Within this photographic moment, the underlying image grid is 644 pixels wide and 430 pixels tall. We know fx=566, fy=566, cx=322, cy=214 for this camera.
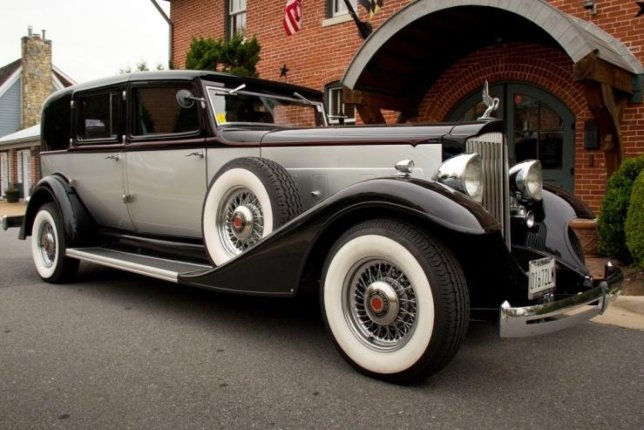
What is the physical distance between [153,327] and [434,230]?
83.0 inches

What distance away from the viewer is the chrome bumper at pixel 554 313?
2510 millimetres

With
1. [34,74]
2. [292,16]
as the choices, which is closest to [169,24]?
[292,16]

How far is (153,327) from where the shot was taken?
3803mm

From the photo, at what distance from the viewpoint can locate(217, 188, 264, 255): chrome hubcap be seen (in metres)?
3.69

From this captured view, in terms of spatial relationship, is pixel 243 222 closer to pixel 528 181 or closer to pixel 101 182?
pixel 528 181

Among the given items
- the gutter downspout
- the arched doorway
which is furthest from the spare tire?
the gutter downspout

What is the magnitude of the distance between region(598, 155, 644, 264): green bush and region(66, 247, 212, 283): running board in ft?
13.0

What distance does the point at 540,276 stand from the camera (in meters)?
2.95

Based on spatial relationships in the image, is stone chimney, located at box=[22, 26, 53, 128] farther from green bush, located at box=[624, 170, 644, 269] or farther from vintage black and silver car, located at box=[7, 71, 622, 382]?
green bush, located at box=[624, 170, 644, 269]

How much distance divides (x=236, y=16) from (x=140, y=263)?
356 inches

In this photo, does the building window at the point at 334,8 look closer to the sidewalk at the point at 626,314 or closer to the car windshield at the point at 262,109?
the car windshield at the point at 262,109

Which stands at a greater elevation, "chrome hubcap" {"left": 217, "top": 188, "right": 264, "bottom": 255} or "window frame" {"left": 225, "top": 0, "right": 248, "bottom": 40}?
"window frame" {"left": 225, "top": 0, "right": 248, "bottom": 40}

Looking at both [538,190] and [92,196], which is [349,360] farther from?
[92,196]

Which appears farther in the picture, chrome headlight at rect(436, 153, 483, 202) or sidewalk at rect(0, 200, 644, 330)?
sidewalk at rect(0, 200, 644, 330)
